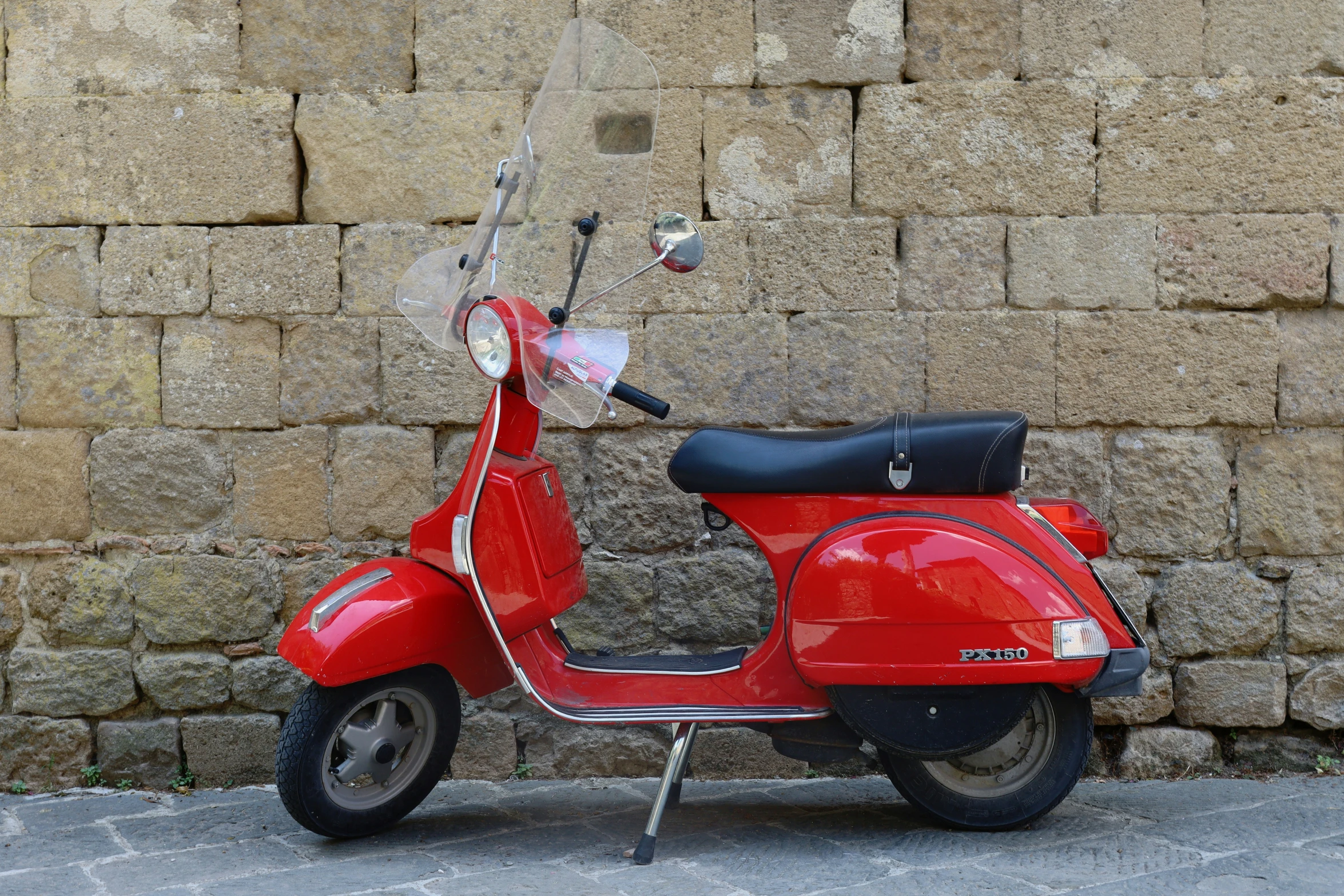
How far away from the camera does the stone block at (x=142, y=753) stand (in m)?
3.80

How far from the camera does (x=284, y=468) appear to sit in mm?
3891

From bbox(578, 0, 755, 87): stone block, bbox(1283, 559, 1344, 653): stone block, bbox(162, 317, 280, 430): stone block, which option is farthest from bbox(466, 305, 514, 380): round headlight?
bbox(1283, 559, 1344, 653): stone block

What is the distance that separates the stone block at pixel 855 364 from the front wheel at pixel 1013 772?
4.12 feet

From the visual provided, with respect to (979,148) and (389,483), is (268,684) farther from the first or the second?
(979,148)

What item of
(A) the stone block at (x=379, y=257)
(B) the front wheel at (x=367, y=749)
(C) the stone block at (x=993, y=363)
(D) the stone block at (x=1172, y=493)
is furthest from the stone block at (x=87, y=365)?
(D) the stone block at (x=1172, y=493)

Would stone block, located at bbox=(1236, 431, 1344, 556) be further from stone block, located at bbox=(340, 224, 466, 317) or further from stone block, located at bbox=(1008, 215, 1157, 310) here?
stone block, located at bbox=(340, 224, 466, 317)

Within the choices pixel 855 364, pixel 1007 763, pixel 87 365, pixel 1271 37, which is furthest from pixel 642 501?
pixel 1271 37

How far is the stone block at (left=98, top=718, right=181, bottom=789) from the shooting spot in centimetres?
380

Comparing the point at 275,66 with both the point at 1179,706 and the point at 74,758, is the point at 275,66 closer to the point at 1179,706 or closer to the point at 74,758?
the point at 74,758

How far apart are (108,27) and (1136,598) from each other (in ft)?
14.4

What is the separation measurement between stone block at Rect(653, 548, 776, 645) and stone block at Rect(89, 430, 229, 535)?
171 centimetres

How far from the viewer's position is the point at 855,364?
12.5 ft

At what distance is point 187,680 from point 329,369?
1.26m

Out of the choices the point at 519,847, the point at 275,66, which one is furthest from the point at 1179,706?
the point at 275,66
